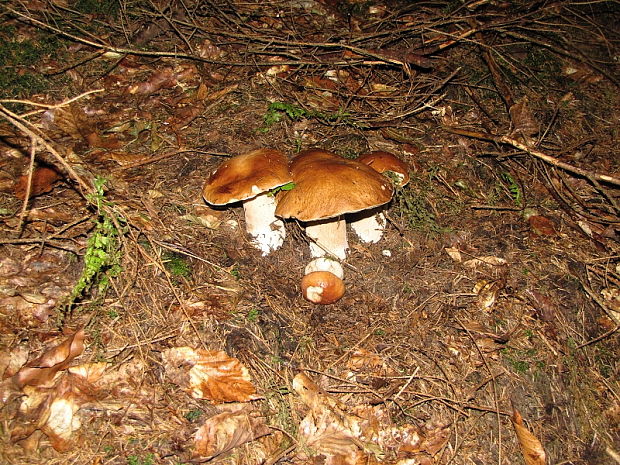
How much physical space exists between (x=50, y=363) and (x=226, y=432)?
1.18 m

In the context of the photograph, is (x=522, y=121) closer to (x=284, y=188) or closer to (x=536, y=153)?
(x=536, y=153)

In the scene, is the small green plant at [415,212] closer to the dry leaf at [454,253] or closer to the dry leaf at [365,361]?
the dry leaf at [454,253]

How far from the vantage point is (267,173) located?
294cm

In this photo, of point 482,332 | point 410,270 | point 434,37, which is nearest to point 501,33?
point 434,37

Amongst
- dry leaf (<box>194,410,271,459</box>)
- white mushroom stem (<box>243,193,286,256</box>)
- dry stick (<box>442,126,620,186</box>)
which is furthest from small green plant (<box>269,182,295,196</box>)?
dry stick (<box>442,126,620,186</box>)

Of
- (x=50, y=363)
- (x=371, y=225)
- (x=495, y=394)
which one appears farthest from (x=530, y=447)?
(x=50, y=363)

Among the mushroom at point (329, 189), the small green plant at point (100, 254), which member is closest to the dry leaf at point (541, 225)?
the mushroom at point (329, 189)

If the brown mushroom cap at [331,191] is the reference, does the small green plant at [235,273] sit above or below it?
below

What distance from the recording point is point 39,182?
3.15 metres

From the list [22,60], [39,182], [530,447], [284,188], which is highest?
[22,60]

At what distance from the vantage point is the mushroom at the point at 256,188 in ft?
9.52

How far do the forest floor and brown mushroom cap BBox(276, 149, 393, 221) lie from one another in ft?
1.87

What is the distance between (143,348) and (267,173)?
153 cm

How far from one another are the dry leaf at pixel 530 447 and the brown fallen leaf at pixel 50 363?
10.2 ft
